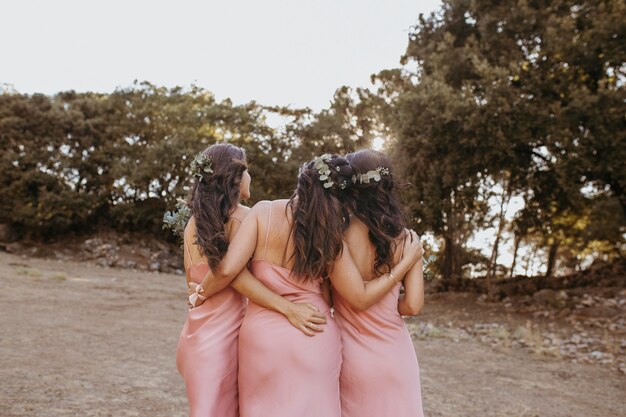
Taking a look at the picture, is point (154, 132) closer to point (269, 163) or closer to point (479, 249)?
point (269, 163)

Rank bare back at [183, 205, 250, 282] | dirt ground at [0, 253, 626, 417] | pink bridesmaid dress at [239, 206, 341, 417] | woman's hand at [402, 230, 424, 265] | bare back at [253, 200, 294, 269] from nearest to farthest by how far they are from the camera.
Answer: pink bridesmaid dress at [239, 206, 341, 417] → bare back at [253, 200, 294, 269] → woman's hand at [402, 230, 424, 265] → bare back at [183, 205, 250, 282] → dirt ground at [0, 253, 626, 417]

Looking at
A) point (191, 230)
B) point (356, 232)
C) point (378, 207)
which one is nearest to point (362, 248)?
point (356, 232)

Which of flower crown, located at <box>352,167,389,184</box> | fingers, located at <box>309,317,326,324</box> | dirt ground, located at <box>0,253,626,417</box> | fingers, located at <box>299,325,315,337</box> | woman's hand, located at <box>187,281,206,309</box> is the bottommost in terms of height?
dirt ground, located at <box>0,253,626,417</box>

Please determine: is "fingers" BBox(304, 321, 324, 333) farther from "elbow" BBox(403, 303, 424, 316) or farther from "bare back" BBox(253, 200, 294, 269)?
"elbow" BBox(403, 303, 424, 316)

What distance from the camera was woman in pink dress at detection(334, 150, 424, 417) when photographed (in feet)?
9.54

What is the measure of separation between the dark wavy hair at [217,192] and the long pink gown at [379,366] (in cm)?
84

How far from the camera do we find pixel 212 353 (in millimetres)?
3043

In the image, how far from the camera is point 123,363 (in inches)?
295

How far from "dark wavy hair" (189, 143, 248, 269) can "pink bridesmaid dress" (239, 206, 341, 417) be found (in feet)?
1.05

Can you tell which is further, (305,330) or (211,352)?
(211,352)

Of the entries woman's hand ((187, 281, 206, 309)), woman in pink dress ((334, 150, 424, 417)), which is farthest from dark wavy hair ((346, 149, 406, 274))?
woman's hand ((187, 281, 206, 309))

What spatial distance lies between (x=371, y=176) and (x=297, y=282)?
2.18 ft

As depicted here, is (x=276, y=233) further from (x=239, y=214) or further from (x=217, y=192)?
(x=217, y=192)

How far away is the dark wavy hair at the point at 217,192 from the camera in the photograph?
9.86ft
